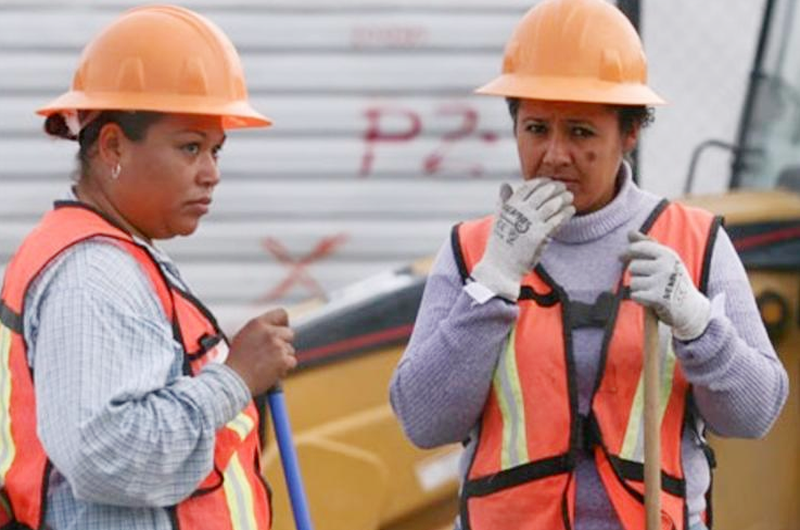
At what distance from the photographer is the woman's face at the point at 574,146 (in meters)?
3.31

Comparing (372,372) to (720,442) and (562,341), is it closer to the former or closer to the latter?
(720,442)

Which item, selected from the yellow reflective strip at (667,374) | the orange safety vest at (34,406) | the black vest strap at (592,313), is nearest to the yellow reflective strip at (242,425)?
the orange safety vest at (34,406)

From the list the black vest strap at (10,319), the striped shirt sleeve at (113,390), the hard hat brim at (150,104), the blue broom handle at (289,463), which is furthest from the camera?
the blue broom handle at (289,463)

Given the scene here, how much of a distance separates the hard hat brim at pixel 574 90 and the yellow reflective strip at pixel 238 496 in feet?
2.60

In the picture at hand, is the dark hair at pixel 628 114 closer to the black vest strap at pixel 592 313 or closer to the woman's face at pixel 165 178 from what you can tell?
the black vest strap at pixel 592 313

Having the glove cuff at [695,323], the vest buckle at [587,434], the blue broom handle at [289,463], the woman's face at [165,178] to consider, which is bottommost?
the blue broom handle at [289,463]

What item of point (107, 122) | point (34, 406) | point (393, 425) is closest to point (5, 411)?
point (34, 406)

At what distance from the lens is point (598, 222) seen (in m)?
3.34

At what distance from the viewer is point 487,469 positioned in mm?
3309

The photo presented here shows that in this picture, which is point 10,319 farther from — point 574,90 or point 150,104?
point 574,90

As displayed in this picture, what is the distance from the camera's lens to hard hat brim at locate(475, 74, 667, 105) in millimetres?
3281

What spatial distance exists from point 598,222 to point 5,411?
1065 mm

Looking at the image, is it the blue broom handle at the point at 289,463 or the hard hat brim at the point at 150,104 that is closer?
the hard hat brim at the point at 150,104

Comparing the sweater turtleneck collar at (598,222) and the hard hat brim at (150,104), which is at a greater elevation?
the hard hat brim at (150,104)
